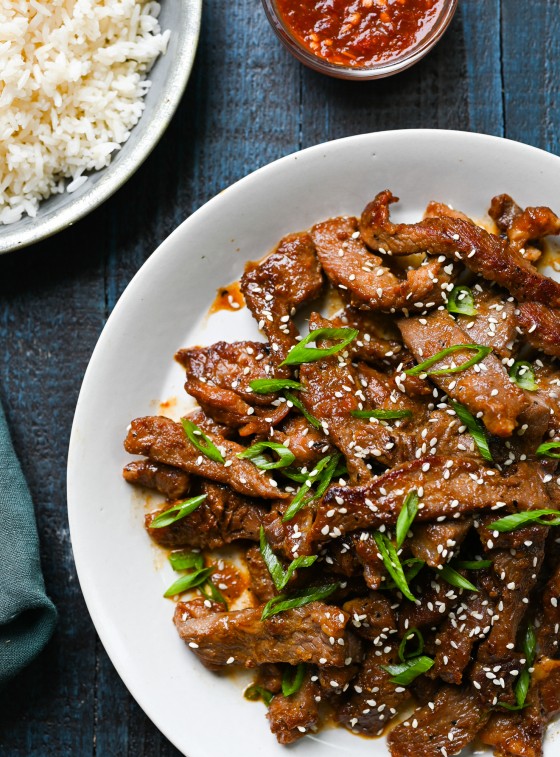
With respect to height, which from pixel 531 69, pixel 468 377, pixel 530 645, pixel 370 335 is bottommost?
pixel 530 645

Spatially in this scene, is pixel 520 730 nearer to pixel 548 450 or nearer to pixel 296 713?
pixel 296 713

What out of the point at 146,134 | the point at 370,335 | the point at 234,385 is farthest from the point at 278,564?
the point at 146,134

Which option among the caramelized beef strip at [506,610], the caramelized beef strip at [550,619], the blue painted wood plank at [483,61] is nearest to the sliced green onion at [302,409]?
the caramelized beef strip at [506,610]

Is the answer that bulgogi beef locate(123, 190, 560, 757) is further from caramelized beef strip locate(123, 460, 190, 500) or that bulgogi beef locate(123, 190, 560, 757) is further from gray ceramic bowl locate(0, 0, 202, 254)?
gray ceramic bowl locate(0, 0, 202, 254)

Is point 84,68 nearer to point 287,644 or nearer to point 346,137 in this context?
point 346,137

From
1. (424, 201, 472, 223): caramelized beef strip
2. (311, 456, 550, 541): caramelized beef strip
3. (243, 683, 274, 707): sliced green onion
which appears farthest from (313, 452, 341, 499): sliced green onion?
(424, 201, 472, 223): caramelized beef strip

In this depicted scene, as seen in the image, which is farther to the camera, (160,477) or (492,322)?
(160,477)
